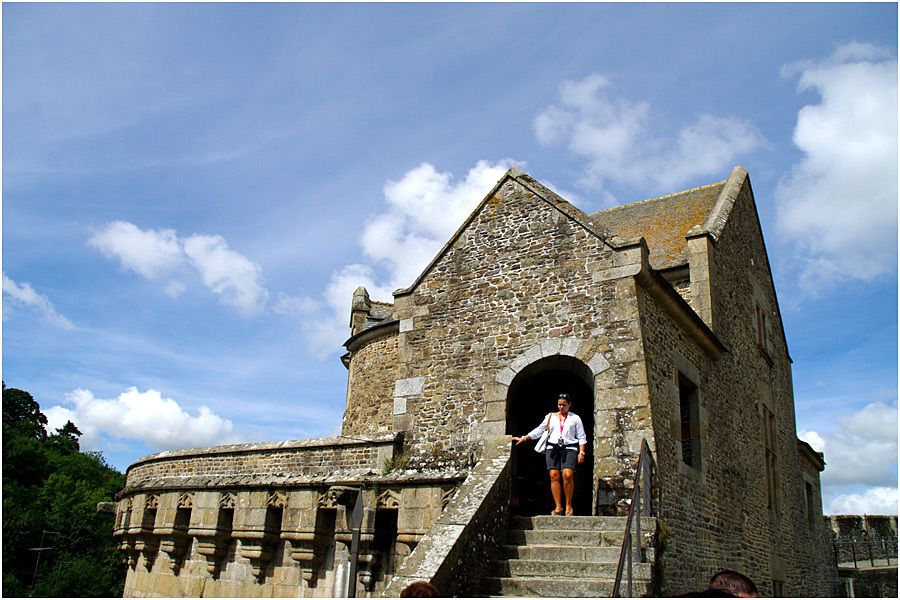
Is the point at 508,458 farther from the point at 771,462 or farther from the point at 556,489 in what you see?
the point at 771,462

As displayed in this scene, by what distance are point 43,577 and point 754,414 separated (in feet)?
108

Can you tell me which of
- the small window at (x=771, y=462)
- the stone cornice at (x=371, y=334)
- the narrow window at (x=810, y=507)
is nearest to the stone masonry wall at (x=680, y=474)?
the small window at (x=771, y=462)

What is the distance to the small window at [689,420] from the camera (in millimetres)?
10875

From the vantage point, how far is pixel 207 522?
11.1 m

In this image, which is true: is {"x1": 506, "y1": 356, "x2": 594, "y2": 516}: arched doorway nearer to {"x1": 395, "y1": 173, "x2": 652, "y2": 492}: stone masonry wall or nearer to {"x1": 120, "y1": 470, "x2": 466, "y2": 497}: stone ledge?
{"x1": 395, "y1": 173, "x2": 652, "y2": 492}: stone masonry wall

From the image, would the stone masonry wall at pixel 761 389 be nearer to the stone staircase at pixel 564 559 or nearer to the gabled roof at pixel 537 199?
the gabled roof at pixel 537 199

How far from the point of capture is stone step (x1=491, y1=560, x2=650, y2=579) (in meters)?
7.29

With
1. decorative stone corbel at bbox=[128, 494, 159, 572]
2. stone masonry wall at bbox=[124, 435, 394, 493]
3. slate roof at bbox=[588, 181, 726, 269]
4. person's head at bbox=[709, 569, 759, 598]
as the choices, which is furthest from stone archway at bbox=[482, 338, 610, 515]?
decorative stone corbel at bbox=[128, 494, 159, 572]

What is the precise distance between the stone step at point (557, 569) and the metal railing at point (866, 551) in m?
23.7

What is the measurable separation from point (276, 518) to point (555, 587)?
4.90 metres

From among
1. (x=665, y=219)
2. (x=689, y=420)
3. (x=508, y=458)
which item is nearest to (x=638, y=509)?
(x=508, y=458)

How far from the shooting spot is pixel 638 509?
740 cm

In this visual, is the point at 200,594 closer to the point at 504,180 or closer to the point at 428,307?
the point at 428,307

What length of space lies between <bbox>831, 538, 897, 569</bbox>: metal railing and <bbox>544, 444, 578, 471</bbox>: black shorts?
2269cm
